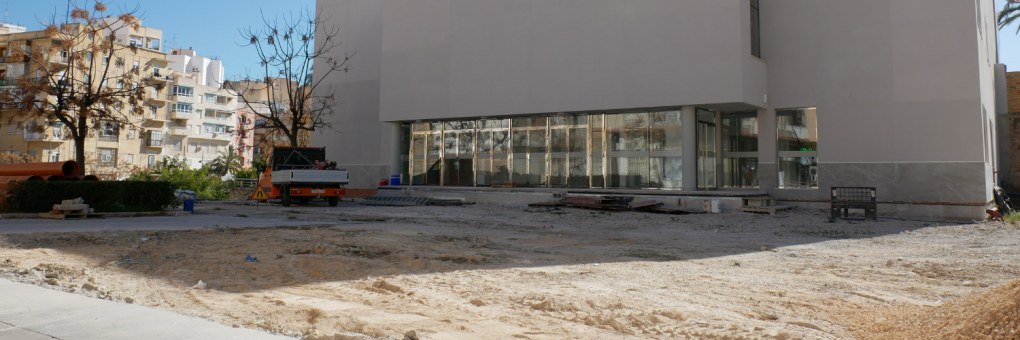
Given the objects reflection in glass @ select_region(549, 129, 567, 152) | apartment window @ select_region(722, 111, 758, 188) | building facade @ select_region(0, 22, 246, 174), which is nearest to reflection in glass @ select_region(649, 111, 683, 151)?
apartment window @ select_region(722, 111, 758, 188)

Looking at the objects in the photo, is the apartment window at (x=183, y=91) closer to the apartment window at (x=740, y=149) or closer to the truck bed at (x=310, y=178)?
the truck bed at (x=310, y=178)

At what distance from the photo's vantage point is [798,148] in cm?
2088

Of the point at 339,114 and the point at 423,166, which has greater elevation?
the point at 339,114

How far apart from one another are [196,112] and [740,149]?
3229 inches

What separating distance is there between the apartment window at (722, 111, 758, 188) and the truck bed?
14.5m

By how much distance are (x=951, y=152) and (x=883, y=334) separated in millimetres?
17466

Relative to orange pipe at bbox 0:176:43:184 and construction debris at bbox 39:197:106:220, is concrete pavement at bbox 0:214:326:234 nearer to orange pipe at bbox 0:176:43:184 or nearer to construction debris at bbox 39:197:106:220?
construction debris at bbox 39:197:106:220

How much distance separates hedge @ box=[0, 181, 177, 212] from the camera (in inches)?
579

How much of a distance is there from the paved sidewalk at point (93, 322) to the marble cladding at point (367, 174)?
2443 cm

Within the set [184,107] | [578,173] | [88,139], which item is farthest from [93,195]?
[184,107]

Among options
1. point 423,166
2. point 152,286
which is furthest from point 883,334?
point 423,166

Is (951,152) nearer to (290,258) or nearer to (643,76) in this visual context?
(643,76)

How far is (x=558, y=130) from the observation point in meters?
24.8

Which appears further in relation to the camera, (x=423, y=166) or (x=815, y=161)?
(x=423, y=166)
